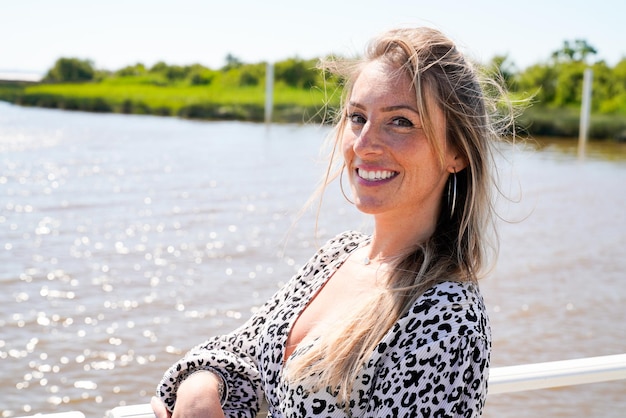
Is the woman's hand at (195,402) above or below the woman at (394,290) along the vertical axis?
below

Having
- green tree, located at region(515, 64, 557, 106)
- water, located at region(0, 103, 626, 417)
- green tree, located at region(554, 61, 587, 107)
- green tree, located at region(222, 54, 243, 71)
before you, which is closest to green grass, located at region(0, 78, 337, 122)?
green tree, located at region(222, 54, 243, 71)

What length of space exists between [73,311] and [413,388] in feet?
18.1

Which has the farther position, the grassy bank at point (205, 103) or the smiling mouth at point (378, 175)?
the grassy bank at point (205, 103)

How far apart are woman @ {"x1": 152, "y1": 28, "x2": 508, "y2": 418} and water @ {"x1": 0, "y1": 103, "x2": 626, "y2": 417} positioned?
158mm

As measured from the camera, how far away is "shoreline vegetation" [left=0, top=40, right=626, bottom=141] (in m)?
29.4

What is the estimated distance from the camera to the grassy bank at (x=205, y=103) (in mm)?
28281

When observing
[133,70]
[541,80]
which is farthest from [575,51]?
[133,70]

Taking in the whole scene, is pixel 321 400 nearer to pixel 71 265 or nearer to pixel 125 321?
pixel 125 321

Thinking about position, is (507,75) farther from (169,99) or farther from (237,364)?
(237,364)

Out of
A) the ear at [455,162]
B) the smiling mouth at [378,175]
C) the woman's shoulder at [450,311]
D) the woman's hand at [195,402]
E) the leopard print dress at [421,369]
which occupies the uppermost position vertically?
the ear at [455,162]

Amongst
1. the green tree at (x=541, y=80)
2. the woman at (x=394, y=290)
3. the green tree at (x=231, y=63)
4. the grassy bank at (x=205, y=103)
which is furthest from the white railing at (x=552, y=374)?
the green tree at (x=231, y=63)

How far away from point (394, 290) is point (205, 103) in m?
32.3

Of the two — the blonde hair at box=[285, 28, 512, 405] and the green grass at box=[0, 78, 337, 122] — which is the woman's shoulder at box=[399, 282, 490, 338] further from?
the green grass at box=[0, 78, 337, 122]

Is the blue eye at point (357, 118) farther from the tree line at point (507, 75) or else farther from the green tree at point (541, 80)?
the green tree at point (541, 80)
